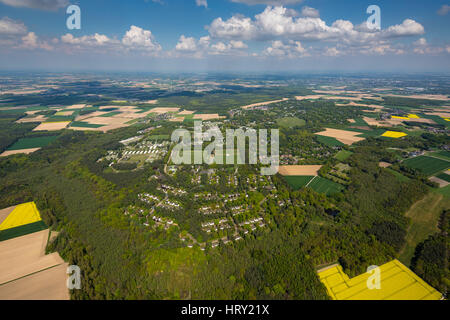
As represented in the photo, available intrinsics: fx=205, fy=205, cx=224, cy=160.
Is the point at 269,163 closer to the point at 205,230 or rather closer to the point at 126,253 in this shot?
the point at 205,230

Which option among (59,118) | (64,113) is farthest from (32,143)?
(64,113)

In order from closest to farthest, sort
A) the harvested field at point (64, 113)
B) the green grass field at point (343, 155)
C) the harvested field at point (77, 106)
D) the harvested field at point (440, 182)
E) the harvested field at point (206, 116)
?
the harvested field at point (440, 182), the green grass field at point (343, 155), the harvested field at point (206, 116), the harvested field at point (64, 113), the harvested field at point (77, 106)

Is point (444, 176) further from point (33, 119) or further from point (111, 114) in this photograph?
point (33, 119)

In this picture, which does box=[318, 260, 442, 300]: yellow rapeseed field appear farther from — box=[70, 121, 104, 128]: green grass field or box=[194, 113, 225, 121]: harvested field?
box=[70, 121, 104, 128]: green grass field

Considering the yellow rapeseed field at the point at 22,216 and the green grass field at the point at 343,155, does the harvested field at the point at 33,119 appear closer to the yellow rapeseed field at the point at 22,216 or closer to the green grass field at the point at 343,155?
the yellow rapeseed field at the point at 22,216

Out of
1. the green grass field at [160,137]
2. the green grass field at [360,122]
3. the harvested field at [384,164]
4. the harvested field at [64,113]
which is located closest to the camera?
the harvested field at [384,164]

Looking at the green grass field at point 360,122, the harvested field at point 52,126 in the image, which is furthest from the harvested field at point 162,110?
the green grass field at point 360,122
